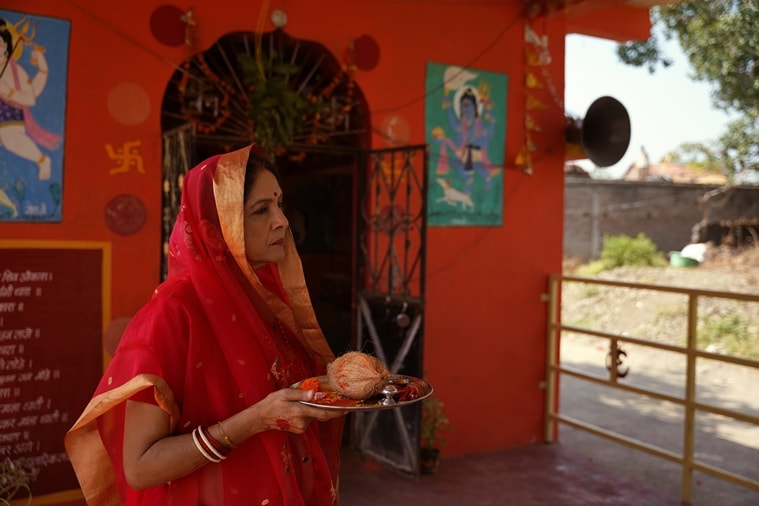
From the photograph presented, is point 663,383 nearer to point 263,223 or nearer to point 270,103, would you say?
point 270,103

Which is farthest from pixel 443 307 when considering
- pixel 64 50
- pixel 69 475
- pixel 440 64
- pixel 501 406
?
pixel 64 50

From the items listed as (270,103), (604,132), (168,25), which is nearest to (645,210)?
(604,132)

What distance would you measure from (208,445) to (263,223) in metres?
0.55

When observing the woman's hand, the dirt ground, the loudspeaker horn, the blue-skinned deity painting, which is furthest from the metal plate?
the loudspeaker horn

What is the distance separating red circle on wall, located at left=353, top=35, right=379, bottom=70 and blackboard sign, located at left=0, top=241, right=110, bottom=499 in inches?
76.0

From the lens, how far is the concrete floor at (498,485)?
4.10 meters

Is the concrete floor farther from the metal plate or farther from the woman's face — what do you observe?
the woman's face

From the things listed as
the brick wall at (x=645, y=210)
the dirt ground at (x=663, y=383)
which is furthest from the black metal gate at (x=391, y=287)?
the brick wall at (x=645, y=210)

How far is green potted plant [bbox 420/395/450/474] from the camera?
174 inches

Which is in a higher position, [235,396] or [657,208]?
[657,208]

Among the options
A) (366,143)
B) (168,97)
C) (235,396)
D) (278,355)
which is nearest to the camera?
(235,396)

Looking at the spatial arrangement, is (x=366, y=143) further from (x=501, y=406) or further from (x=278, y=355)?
(x=278, y=355)

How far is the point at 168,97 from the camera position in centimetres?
404

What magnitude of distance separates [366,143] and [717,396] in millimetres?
5134
